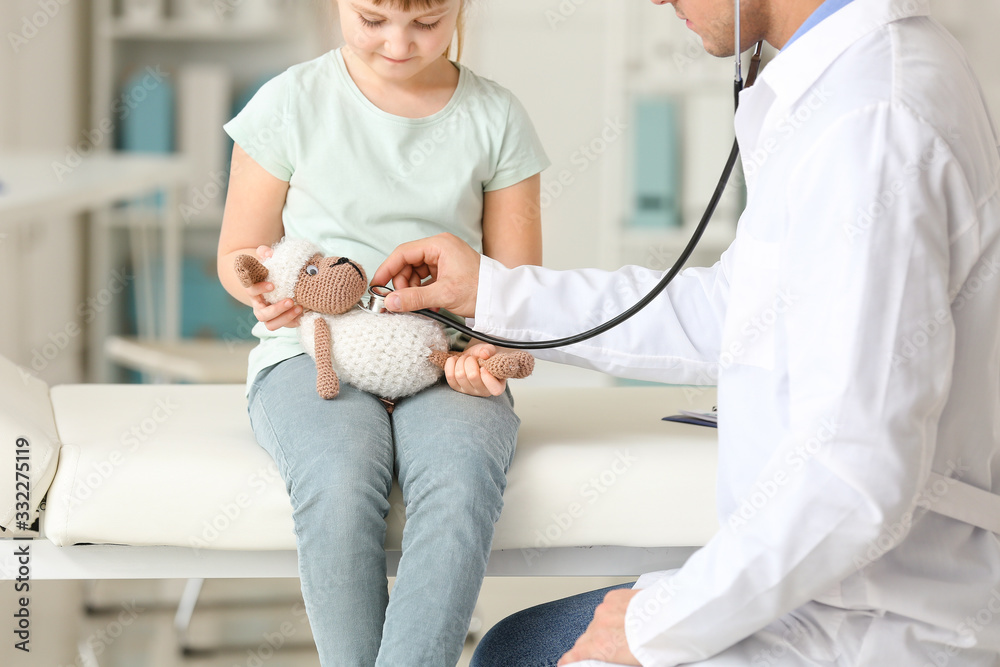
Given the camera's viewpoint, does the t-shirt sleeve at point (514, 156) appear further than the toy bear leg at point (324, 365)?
Yes

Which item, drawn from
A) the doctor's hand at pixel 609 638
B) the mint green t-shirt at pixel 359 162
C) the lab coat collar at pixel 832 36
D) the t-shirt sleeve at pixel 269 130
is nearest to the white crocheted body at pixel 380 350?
the mint green t-shirt at pixel 359 162

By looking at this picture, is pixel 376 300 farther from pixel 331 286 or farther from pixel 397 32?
pixel 397 32

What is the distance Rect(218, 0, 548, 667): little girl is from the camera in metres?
0.86

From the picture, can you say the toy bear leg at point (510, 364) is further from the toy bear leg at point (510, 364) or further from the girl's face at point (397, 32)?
the girl's face at point (397, 32)

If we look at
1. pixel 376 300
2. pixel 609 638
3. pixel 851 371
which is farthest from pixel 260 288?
pixel 851 371

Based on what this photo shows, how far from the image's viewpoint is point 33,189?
2039 millimetres

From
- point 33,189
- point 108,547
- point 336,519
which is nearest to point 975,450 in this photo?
point 336,519

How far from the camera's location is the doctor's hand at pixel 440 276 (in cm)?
102

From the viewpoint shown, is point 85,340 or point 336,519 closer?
point 336,519

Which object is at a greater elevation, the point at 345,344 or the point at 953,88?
the point at 953,88

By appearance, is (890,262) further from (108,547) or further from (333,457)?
(108,547)

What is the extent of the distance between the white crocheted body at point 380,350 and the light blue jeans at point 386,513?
0.03m

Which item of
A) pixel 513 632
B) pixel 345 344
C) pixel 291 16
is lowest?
pixel 513 632

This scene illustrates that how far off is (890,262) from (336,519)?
54 centimetres
